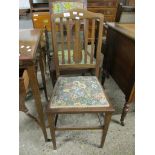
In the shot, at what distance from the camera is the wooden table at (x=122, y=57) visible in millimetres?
1245

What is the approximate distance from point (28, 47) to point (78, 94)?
0.46 m

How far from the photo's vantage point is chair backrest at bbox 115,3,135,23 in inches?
58.6

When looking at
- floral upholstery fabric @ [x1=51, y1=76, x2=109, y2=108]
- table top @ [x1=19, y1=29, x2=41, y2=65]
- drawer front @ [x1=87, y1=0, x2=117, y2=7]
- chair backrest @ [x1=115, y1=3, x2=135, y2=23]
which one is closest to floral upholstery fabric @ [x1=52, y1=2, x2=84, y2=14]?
drawer front @ [x1=87, y1=0, x2=117, y2=7]

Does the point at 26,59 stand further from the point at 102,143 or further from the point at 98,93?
the point at 102,143

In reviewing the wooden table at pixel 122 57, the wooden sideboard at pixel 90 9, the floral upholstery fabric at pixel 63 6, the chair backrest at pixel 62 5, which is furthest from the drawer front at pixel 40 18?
the wooden table at pixel 122 57

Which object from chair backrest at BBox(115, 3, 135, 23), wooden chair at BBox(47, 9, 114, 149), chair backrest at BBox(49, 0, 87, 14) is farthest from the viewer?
chair backrest at BBox(49, 0, 87, 14)

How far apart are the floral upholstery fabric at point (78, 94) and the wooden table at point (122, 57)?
0.93ft

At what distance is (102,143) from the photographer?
1248mm

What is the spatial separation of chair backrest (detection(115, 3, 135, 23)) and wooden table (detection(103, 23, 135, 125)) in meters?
0.07

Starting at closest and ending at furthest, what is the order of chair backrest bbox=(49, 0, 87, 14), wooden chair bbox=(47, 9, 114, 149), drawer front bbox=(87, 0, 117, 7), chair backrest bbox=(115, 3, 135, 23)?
1. wooden chair bbox=(47, 9, 114, 149)
2. chair backrest bbox=(115, 3, 135, 23)
3. chair backrest bbox=(49, 0, 87, 14)
4. drawer front bbox=(87, 0, 117, 7)

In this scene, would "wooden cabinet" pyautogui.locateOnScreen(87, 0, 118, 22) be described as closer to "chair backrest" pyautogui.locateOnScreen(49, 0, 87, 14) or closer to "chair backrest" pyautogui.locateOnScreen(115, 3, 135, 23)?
"chair backrest" pyautogui.locateOnScreen(49, 0, 87, 14)

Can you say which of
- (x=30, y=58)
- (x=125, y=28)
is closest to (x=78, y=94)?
(x=30, y=58)
